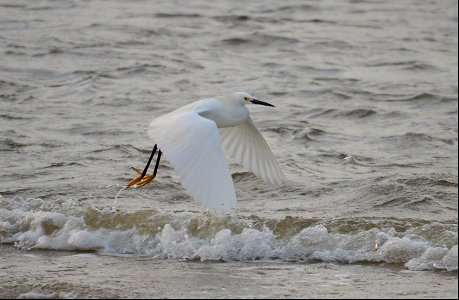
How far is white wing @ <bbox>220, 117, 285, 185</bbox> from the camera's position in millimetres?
6641

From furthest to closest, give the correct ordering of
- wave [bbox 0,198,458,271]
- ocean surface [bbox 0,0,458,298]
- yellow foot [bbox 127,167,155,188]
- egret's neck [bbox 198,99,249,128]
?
yellow foot [bbox 127,167,155,188]
egret's neck [bbox 198,99,249,128]
wave [bbox 0,198,458,271]
ocean surface [bbox 0,0,458,298]

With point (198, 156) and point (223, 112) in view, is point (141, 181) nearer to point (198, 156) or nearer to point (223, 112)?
point (223, 112)

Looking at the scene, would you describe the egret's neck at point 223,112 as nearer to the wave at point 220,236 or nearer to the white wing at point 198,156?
the white wing at point 198,156

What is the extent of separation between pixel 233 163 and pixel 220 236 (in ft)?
7.25

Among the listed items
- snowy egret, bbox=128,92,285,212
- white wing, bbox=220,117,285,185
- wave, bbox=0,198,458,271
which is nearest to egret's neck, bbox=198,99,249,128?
snowy egret, bbox=128,92,285,212

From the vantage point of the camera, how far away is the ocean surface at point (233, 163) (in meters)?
5.62

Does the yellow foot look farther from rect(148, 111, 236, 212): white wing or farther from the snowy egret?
rect(148, 111, 236, 212): white wing

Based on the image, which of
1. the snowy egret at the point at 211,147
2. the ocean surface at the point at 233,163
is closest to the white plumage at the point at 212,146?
the snowy egret at the point at 211,147

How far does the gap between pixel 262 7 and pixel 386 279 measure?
973 cm

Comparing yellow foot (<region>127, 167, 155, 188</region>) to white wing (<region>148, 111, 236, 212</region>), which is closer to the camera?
white wing (<region>148, 111, 236, 212</region>)

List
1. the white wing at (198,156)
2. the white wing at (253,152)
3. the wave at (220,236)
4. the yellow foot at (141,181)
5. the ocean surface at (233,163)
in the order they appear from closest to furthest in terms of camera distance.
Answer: the white wing at (198,156) < the ocean surface at (233,163) < the wave at (220,236) < the white wing at (253,152) < the yellow foot at (141,181)

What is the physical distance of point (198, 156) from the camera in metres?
5.45

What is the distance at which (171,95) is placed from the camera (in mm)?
10156

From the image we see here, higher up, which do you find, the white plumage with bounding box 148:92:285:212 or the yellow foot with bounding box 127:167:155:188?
the white plumage with bounding box 148:92:285:212
